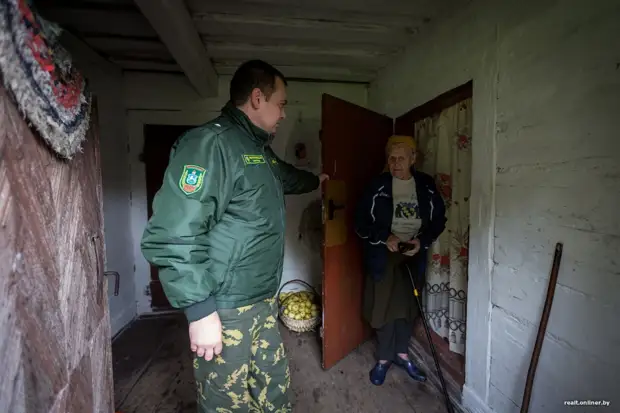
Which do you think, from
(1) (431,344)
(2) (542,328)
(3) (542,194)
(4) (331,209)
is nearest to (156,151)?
(4) (331,209)

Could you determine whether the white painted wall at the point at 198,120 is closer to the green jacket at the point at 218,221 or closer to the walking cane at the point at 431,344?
the walking cane at the point at 431,344

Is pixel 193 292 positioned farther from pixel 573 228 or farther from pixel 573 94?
pixel 573 94

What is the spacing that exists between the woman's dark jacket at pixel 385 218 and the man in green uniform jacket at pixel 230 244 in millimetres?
773

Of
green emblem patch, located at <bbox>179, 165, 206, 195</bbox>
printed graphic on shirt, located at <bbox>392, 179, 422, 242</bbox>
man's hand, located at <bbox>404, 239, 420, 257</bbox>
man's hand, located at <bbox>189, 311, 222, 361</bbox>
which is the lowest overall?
man's hand, located at <bbox>189, 311, 222, 361</bbox>

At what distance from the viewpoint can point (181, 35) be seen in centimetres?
169

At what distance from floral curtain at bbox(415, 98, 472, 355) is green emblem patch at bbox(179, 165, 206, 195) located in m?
1.56

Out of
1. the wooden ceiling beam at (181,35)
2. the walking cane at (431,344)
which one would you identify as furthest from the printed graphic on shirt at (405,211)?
the wooden ceiling beam at (181,35)

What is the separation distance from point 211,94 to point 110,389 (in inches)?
87.3

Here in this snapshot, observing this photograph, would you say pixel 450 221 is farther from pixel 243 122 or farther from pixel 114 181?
pixel 114 181

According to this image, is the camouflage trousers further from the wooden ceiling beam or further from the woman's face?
the wooden ceiling beam

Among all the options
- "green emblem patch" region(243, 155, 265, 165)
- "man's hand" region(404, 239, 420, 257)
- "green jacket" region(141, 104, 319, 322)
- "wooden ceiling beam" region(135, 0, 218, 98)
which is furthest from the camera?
"man's hand" region(404, 239, 420, 257)

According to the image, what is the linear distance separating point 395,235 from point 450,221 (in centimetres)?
44

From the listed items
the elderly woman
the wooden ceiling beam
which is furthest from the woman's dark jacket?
the wooden ceiling beam

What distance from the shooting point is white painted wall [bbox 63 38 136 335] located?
7.78 feet
